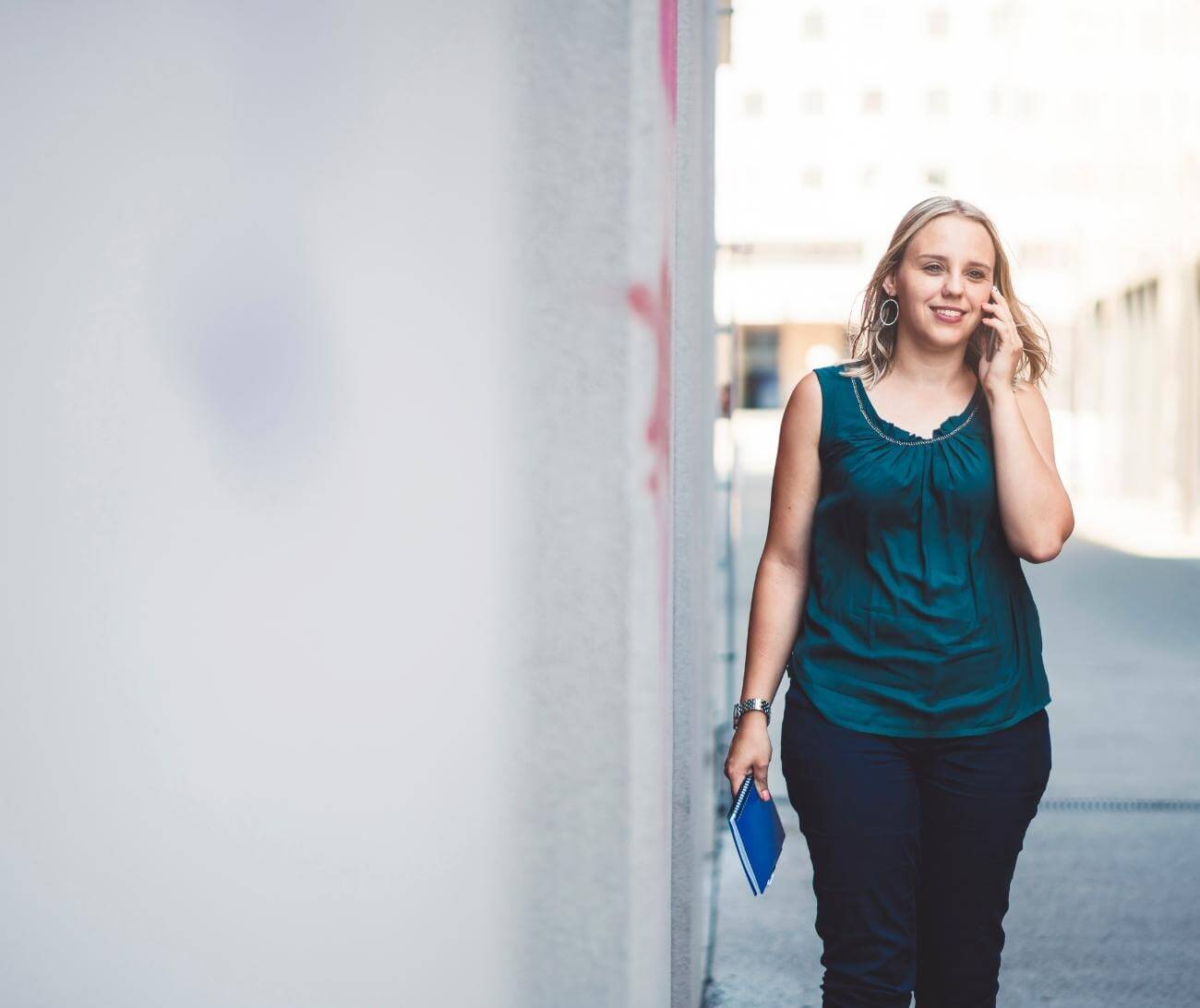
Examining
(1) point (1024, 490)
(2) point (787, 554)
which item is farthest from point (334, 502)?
(1) point (1024, 490)

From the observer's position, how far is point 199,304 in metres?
2.18

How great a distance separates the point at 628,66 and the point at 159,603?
3.92ft

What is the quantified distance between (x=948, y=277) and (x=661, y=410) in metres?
0.55

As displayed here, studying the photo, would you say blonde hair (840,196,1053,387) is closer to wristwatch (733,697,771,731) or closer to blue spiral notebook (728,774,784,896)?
wristwatch (733,697,771,731)

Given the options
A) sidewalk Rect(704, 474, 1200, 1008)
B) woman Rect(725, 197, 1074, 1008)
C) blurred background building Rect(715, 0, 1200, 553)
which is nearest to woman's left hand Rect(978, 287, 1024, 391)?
woman Rect(725, 197, 1074, 1008)

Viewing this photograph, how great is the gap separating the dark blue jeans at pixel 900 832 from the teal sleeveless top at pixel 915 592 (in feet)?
0.16

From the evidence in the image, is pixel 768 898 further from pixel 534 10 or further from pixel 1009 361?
pixel 534 10

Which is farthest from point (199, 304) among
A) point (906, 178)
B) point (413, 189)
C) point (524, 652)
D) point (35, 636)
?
point (906, 178)

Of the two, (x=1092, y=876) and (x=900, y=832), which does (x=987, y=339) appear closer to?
(x=900, y=832)

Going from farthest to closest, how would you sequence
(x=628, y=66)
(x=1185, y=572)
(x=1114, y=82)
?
(x=1114, y=82)
(x=1185, y=572)
(x=628, y=66)

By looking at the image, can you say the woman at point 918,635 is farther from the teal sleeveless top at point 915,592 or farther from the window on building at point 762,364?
the window on building at point 762,364

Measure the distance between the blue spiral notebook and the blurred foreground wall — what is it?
152 mm

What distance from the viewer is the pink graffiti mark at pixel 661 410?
2125 millimetres

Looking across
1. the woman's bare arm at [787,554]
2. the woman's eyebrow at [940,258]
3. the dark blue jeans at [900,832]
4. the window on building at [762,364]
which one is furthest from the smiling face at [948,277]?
the window on building at [762,364]
